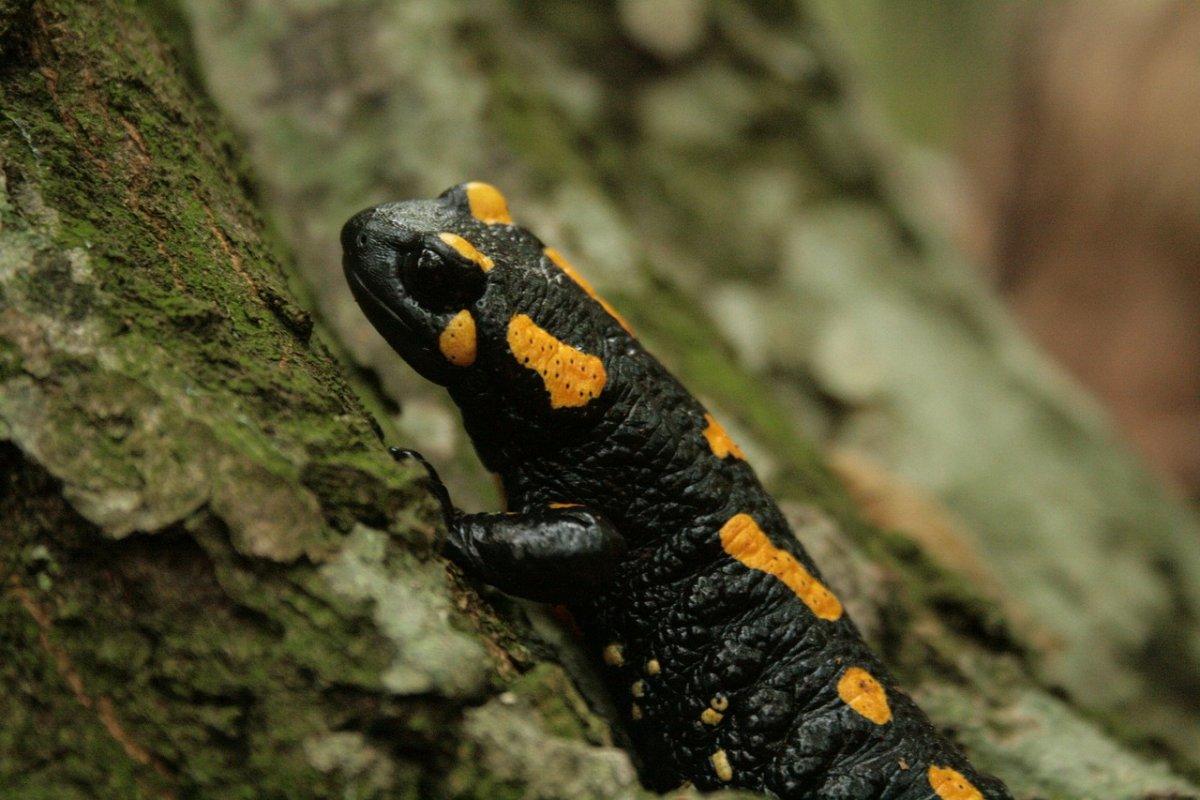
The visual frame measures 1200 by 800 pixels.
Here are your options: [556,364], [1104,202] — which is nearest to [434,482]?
[556,364]

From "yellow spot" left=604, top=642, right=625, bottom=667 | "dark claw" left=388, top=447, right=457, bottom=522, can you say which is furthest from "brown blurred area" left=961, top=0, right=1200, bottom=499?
"dark claw" left=388, top=447, right=457, bottom=522

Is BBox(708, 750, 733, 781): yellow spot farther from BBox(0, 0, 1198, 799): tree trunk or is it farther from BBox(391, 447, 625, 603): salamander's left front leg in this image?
BBox(391, 447, 625, 603): salamander's left front leg

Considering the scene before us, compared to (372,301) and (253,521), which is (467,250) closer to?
(372,301)

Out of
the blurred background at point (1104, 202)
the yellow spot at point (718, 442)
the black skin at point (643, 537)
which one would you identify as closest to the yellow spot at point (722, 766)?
the black skin at point (643, 537)

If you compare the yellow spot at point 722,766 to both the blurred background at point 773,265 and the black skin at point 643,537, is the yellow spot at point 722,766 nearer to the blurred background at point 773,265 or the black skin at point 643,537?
the black skin at point 643,537

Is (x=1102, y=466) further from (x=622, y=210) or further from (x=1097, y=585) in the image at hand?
(x=622, y=210)

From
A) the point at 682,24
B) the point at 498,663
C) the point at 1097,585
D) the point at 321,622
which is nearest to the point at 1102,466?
the point at 1097,585
